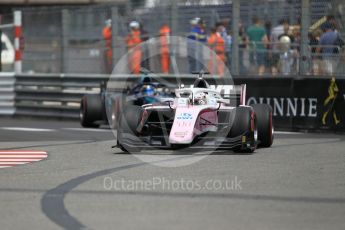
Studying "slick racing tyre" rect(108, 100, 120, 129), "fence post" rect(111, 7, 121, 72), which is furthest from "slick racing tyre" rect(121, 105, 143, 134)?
"fence post" rect(111, 7, 121, 72)

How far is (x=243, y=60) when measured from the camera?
57.7ft

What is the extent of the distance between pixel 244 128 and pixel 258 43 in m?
5.99

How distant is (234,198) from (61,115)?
12.8 meters

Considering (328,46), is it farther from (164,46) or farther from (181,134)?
(181,134)

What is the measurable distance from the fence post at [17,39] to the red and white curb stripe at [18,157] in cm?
915

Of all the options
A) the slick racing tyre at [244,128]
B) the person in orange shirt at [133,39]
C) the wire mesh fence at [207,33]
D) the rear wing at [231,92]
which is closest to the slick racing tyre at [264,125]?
the slick racing tyre at [244,128]

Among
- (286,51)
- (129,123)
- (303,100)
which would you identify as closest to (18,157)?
(129,123)

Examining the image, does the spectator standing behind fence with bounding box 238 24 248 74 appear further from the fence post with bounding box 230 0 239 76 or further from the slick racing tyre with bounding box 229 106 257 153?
the slick racing tyre with bounding box 229 106 257 153

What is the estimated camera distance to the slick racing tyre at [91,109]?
1720 cm

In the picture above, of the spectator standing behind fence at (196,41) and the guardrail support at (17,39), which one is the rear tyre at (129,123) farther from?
the guardrail support at (17,39)

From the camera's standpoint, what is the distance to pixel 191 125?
1152 cm

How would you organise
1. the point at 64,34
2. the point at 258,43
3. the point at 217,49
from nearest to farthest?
the point at 258,43, the point at 217,49, the point at 64,34

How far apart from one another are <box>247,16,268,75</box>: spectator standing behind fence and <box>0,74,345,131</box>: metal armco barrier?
361mm

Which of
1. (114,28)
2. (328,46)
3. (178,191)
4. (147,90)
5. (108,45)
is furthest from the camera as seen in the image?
(108,45)
